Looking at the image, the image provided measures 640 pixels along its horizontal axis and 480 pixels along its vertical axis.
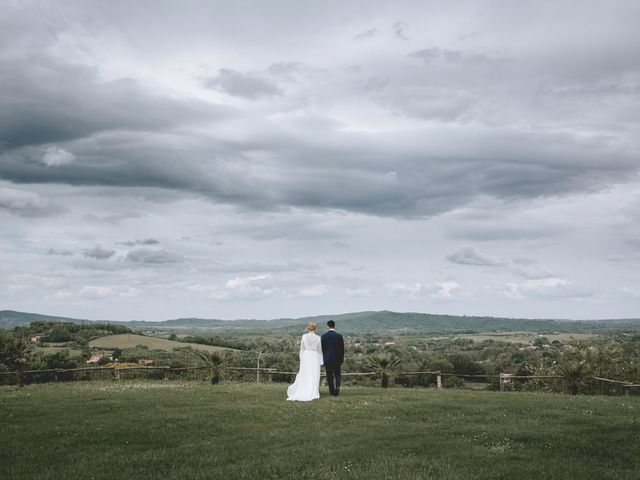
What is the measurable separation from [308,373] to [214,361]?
370 inches

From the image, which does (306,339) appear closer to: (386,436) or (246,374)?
(386,436)

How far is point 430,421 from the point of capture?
15.2 metres

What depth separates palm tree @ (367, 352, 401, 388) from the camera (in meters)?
27.8

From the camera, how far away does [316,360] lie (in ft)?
70.2

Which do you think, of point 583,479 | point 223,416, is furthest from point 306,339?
point 583,479

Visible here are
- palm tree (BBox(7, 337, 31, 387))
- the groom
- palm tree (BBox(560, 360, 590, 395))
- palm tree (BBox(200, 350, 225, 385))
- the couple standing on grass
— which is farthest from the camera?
palm tree (BBox(7, 337, 31, 387))

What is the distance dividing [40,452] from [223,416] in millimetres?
5399

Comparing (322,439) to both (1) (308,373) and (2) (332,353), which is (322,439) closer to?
(1) (308,373)

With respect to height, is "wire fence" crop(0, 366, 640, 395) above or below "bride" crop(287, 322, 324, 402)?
below

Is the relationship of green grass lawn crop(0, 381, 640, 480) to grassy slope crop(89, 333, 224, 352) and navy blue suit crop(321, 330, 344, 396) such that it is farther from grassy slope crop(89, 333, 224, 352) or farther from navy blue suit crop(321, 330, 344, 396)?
grassy slope crop(89, 333, 224, 352)

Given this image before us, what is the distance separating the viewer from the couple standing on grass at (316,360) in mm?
20703

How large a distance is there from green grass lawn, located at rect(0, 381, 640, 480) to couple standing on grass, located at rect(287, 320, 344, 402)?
1.43 metres

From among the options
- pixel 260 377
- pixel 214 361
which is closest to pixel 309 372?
pixel 214 361

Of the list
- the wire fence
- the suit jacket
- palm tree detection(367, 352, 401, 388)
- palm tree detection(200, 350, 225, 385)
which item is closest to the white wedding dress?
the suit jacket
